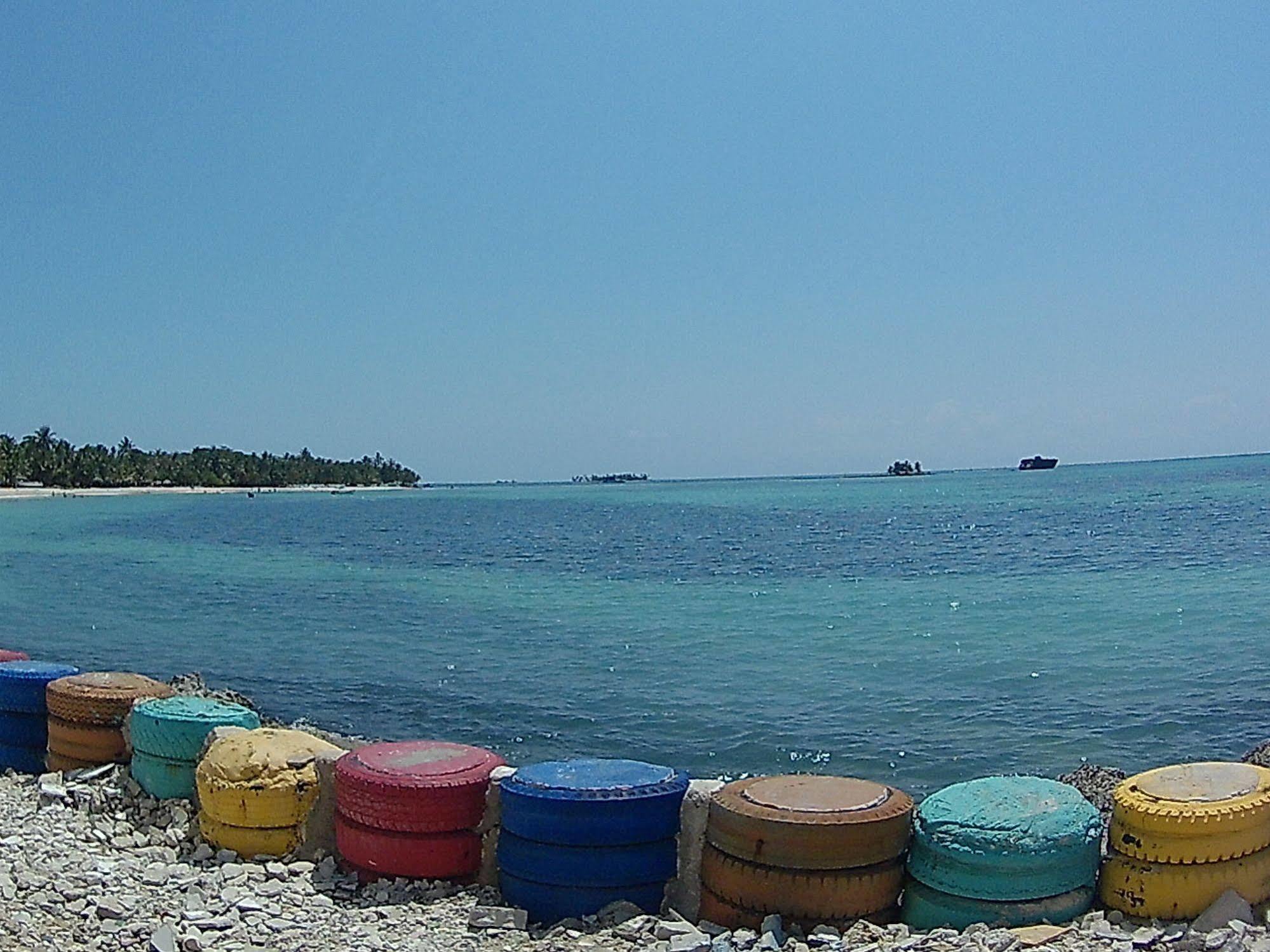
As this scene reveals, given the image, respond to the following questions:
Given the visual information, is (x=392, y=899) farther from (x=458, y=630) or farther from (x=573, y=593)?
(x=573, y=593)

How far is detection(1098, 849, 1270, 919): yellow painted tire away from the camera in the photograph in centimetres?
546

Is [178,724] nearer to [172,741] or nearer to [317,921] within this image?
[172,741]

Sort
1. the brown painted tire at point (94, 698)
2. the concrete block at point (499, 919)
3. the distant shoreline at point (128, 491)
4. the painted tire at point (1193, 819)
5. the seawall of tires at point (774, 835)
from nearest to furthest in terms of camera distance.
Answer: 1. the painted tire at point (1193, 819)
2. the seawall of tires at point (774, 835)
3. the concrete block at point (499, 919)
4. the brown painted tire at point (94, 698)
5. the distant shoreline at point (128, 491)

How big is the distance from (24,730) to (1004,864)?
7.48 metres

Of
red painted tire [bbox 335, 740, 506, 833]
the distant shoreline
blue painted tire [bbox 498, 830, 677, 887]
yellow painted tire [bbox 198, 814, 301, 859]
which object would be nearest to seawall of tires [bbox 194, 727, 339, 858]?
yellow painted tire [bbox 198, 814, 301, 859]

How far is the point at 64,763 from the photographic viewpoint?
8742 mm

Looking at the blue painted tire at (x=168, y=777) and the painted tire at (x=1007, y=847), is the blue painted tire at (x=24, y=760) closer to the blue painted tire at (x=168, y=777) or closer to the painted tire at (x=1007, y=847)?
the blue painted tire at (x=168, y=777)

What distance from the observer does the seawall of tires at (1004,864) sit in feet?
18.4

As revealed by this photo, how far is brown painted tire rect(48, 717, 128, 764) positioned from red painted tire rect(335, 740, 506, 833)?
8.85 ft

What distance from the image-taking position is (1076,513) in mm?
72812

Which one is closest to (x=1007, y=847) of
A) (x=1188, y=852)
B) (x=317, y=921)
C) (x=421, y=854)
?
(x=1188, y=852)

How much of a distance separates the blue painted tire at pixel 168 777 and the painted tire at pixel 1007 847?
478 centimetres

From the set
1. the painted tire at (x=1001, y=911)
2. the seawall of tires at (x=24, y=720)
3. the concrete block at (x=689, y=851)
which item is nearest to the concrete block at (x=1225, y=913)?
the painted tire at (x=1001, y=911)

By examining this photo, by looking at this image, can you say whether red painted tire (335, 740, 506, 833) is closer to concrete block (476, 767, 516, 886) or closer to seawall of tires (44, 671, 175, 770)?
concrete block (476, 767, 516, 886)
